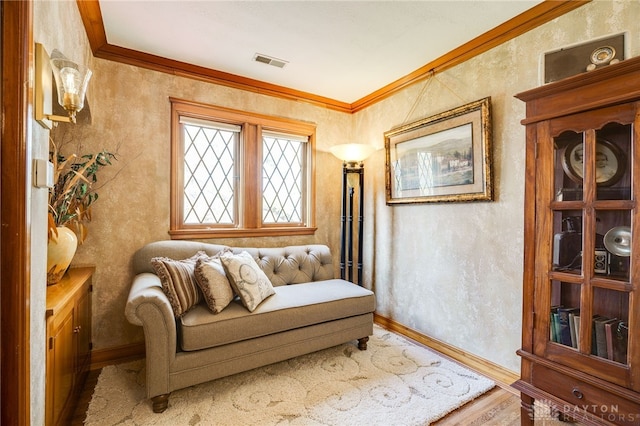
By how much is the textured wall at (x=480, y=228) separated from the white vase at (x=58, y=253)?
2.53 m

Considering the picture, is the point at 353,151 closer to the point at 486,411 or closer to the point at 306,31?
the point at 306,31

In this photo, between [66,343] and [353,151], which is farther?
[353,151]

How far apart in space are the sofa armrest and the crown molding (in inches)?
71.3

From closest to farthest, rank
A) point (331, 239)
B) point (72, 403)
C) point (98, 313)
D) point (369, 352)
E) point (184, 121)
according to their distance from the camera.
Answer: point (72, 403)
point (98, 313)
point (369, 352)
point (184, 121)
point (331, 239)

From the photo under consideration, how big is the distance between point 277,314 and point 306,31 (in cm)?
202

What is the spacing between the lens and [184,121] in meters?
2.73

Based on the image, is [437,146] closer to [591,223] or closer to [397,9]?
[397,9]

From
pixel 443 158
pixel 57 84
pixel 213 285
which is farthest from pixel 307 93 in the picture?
pixel 57 84

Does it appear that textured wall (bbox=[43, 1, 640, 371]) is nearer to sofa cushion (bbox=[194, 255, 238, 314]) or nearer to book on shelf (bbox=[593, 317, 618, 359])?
book on shelf (bbox=[593, 317, 618, 359])

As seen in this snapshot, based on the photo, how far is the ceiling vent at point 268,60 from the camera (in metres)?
2.52

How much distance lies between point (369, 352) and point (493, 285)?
1.10m

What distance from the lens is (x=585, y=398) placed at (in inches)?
54.4

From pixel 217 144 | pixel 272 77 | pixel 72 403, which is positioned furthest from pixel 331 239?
pixel 72 403

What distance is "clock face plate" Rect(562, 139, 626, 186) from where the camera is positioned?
1355 millimetres
